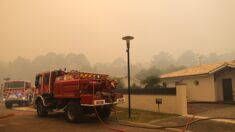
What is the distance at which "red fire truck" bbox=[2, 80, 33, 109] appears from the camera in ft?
91.9

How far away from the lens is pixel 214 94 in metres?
23.9

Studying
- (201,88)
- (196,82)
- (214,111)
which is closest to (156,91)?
(214,111)

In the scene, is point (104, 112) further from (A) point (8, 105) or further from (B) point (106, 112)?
(A) point (8, 105)

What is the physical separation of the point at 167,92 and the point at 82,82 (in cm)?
557

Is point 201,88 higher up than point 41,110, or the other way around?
point 201,88

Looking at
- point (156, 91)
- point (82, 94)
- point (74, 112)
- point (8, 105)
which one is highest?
point (156, 91)

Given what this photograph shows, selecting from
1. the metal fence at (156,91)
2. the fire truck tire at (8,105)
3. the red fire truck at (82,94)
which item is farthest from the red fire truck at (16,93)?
the metal fence at (156,91)

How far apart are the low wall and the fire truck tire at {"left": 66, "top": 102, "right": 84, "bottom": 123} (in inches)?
215

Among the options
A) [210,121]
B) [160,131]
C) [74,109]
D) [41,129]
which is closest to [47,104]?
[74,109]

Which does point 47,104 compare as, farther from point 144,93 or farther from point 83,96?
point 144,93

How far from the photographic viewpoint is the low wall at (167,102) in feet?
51.2

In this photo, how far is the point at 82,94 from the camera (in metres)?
14.4

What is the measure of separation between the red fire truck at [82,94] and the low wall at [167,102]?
3.03 meters

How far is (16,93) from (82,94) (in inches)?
651
